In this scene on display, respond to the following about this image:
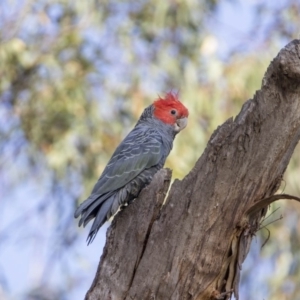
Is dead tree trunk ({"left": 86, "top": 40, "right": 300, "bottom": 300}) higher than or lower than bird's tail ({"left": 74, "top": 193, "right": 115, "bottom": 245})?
lower

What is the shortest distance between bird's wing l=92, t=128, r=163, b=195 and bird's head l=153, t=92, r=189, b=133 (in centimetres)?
34

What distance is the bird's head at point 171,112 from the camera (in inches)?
186

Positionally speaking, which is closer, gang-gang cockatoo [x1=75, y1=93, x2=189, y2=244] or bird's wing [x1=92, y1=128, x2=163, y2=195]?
gang-gang cockatoo [x1=75, y1=93, x2=189, y2=244]

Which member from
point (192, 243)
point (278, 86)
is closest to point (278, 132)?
point (278, 86)

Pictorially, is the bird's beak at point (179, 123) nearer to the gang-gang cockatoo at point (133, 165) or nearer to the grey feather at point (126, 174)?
the gang-gang cockatoo at point (133, 165)

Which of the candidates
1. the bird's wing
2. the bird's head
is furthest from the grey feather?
the bird's head

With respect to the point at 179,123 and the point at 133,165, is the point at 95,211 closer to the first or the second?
the point at 133,165

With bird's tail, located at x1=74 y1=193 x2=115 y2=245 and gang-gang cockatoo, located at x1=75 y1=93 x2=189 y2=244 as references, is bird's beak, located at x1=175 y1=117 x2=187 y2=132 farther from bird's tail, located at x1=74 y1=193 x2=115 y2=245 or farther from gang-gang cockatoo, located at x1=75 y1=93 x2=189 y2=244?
bird's tail, located at x1=74 y1=193 x2=115 y2=245

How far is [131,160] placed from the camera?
4.07 meters

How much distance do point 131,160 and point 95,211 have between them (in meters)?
0.39

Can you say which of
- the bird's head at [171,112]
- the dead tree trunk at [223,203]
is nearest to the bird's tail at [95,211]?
the dead tree trunk at [223,203]

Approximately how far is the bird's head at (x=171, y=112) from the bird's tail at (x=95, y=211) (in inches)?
38.7

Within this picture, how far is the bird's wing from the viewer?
392 centimetres

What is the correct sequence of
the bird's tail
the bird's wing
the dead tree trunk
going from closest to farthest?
1. the dead tree trunk
2. the bird's tail
3. the bird's wing
